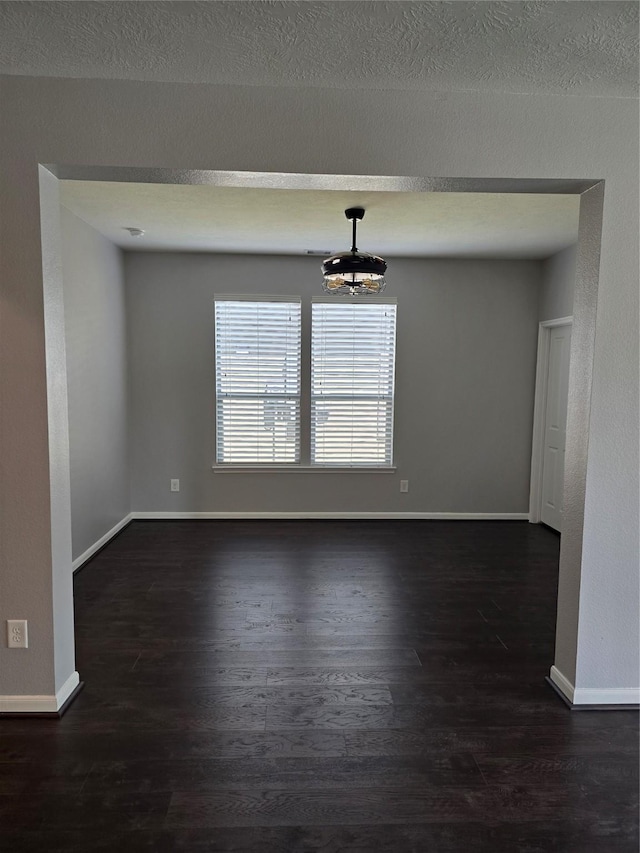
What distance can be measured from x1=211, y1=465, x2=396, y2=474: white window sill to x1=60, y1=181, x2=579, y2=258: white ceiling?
2.13 meters

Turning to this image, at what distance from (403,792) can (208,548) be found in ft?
9.05

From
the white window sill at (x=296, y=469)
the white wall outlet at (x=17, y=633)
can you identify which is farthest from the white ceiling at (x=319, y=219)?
the white wall outlet at (x=17, y=633)

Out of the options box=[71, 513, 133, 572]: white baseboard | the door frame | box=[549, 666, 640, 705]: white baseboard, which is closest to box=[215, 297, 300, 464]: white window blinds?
box=[71, 513, 133, 572]: white baseboard

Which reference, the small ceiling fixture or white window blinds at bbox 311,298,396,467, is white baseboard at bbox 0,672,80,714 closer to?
the small ceiling fixture

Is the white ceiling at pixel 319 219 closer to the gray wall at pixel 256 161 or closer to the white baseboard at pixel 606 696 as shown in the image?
the gray wall at pixel 256 161

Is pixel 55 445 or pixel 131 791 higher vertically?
pixel 55 445

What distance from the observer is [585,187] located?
2084 mm

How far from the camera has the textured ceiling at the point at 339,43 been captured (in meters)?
1.52

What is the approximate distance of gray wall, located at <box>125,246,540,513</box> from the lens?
4.82 meters

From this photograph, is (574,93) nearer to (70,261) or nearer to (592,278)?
(592,278)

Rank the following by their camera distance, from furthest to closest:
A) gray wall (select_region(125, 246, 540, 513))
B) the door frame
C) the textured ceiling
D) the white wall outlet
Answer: the door frame < gray wall (select_region(125, 246, 540, 513)) < the white wall outlet < the textured ceiling

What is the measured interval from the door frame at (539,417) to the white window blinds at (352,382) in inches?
58.7

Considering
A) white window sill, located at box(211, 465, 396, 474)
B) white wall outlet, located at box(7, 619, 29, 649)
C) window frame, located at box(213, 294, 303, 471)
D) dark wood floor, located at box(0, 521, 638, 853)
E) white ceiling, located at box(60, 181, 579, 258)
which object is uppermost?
white ceiling, located at box(60, 181, 579, 258)

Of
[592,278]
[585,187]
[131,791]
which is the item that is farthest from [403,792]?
[585,187]
